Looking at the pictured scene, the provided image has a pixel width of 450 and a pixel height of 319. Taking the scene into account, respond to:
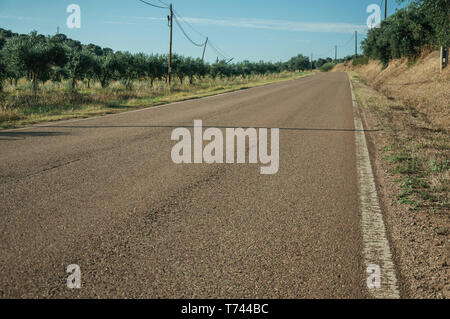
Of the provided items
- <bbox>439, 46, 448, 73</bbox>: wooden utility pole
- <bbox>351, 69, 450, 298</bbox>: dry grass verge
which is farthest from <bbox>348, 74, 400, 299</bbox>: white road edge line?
<bbox>439, 46, 448, 73</bbox>: wooden utility pole

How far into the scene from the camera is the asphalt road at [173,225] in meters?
2.60

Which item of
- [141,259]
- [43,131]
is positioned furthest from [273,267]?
[43,131]

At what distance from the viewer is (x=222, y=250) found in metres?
3.07

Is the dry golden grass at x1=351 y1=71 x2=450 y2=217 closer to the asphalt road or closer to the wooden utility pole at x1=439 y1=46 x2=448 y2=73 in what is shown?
the asphalt road

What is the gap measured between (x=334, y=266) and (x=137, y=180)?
3.07 meters

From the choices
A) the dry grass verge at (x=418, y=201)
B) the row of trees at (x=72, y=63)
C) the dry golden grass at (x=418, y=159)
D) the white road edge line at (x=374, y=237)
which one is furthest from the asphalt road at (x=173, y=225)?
the row of trees at (x=72, y=63)

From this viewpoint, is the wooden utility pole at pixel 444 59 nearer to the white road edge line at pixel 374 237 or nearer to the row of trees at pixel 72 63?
the white road edge line at pixel 374 237

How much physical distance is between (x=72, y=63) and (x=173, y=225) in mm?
25113

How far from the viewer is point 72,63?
25.2 meters

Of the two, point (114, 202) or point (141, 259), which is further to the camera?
point (114, 202)

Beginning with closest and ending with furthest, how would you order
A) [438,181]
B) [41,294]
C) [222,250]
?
1. [41,294]
2. [222,250]
3. [438,181]

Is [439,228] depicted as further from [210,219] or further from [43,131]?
[43,131]

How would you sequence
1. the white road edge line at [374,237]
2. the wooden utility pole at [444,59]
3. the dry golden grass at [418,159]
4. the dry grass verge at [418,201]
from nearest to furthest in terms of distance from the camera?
1. the white road edge line at [374,237]
2. the dry grass verge at [418,201]
3. the dry golden grass at [418,159]
4. the wooden utility pole at [444,59]

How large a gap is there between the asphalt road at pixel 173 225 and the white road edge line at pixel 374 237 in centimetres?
10
